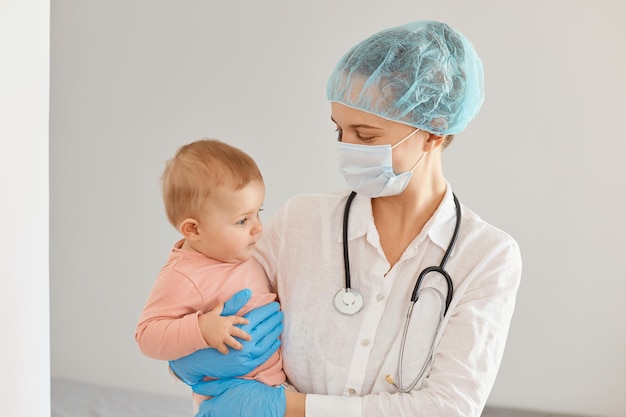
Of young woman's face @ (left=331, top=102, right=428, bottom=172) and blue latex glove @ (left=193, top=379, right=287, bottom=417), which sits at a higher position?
young woman's face @ (left=331, top=102, right=428, bottom=172)

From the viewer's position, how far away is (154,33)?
139 inches

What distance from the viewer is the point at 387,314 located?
1.73m

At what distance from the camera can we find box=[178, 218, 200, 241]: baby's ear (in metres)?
1.68

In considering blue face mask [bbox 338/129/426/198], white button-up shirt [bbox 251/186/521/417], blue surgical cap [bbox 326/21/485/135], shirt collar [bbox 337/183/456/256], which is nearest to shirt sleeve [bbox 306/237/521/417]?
white button-up shirt [bbox 251/186/521/417]

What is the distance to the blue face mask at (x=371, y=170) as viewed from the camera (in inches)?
68.1

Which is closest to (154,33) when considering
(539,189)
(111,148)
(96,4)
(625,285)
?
(96,4)

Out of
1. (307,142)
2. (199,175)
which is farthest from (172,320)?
(307,142)

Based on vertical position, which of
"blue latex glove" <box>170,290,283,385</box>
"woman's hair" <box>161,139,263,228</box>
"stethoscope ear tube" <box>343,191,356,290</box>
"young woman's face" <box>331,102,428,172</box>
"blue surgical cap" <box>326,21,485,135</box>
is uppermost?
"blue surgical cap" <box>326,21,485,135</box>

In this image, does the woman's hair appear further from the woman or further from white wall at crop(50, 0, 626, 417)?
white wall at crop(50, 0, 626, 417)

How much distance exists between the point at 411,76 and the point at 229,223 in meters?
0.49
